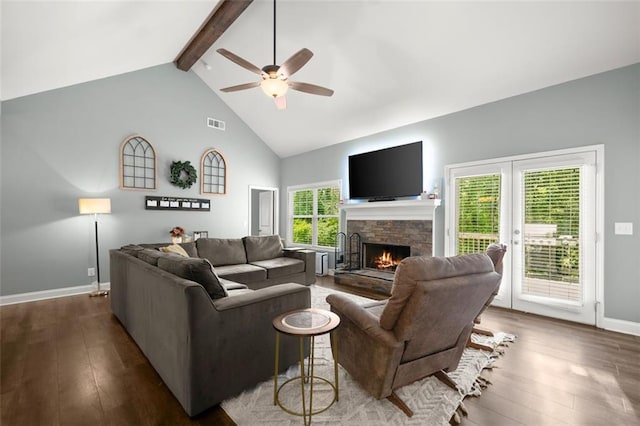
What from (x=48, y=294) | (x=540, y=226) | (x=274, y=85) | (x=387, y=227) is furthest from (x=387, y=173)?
(x=48, y=294)

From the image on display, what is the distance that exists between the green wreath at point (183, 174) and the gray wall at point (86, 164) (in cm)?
13

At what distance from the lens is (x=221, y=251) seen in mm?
4648

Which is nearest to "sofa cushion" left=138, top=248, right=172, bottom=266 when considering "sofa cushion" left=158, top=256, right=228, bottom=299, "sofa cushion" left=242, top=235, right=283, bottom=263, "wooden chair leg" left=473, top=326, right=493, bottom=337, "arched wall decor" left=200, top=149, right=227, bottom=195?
"sofa cushion" left=158, top=256, right=228, bottom=299

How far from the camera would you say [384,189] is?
206 inches

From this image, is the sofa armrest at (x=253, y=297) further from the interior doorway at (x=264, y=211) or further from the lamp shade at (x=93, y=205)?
the interior doorway at (x=264, y=211)

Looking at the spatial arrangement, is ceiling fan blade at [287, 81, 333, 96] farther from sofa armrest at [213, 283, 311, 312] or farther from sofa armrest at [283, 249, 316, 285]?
sofa armrest at [283, 249, 316, 285]

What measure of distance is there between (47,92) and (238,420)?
548 centimetres

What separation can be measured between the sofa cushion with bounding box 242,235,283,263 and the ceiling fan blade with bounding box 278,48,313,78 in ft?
9.53

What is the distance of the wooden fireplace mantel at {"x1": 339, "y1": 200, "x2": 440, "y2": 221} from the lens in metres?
4.68

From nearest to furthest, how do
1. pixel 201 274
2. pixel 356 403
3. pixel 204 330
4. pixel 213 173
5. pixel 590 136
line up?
pixel 204 330 < pixel 356 403 < pixel 201 274 < pixel 590 136 < pixel 213 173

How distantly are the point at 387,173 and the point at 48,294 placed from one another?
5.69 meters

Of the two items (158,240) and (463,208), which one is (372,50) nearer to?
(463,208)

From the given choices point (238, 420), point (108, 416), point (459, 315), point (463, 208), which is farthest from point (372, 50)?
point (108, 416)

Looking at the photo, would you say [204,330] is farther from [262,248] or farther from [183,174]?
[183,174]
